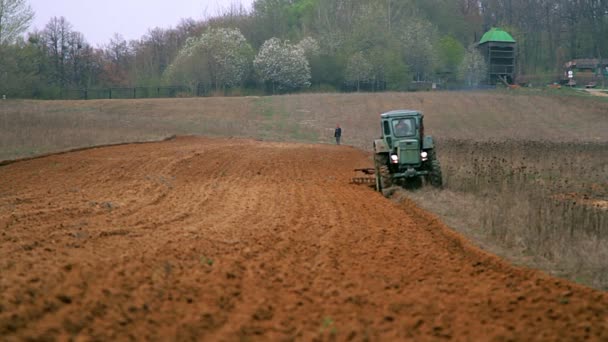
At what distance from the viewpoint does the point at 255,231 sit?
454 inches

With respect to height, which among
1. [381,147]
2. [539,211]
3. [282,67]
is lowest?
[539,211]

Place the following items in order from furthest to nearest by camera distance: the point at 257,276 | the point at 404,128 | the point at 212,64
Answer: the point at 212,64
the point at 404,128
the point at 257,276

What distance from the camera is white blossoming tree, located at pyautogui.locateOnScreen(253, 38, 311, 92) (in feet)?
257

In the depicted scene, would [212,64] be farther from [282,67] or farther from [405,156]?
[405,156]

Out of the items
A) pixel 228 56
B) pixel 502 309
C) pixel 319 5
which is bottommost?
pixel 502 309

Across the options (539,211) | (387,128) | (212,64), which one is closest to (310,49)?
(212,64)

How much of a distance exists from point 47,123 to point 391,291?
36708 millimetres

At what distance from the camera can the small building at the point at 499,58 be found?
8800 centimetres

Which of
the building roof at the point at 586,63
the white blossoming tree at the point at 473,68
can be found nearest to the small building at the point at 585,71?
the building roof at the point at 586,63

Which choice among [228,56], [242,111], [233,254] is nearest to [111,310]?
[233,254]

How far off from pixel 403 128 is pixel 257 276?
38.4ft

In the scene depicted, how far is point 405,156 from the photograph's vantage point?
18.4 meters

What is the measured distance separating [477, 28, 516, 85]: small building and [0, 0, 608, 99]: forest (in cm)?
221

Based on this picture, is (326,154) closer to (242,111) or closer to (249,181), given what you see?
(249,181)
